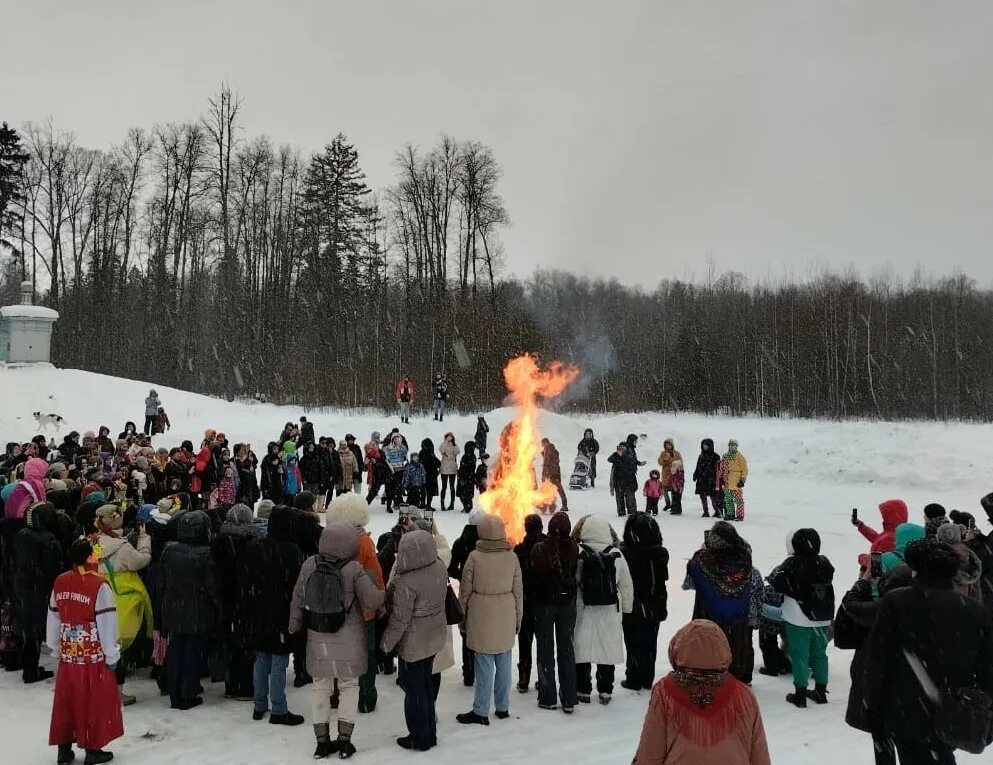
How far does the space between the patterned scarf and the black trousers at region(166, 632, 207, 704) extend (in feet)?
15.5

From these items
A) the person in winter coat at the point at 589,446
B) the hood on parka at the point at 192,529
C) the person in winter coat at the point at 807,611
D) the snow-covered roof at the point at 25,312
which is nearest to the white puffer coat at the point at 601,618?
the person in winter coat at the point at 807,611

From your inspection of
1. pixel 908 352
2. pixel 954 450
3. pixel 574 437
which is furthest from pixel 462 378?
pixel 908 352

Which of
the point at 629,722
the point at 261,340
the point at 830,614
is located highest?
the point at 261,340

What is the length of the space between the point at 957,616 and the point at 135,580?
20.5 ft

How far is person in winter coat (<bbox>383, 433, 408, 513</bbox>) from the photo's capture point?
16344 millimetres

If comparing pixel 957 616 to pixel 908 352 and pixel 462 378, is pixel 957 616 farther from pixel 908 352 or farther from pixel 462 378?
pixel 908 352

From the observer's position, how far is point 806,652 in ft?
→ 20.7

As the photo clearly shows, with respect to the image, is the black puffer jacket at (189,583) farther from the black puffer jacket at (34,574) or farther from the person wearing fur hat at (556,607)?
the person wearing fur hat at (556,607)

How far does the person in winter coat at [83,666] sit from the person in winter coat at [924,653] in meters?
5.01

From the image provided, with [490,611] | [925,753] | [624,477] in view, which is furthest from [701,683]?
[624,477]

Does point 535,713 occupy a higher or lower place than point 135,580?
lower

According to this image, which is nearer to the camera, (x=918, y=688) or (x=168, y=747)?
(x=918, y=688)

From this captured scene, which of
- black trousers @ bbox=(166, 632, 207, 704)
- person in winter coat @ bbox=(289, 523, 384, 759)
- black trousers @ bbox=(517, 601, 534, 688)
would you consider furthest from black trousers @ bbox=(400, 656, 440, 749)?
black trousers @ bbox=(166, 632, 207, 704)

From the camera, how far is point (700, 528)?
14664 millimetres
